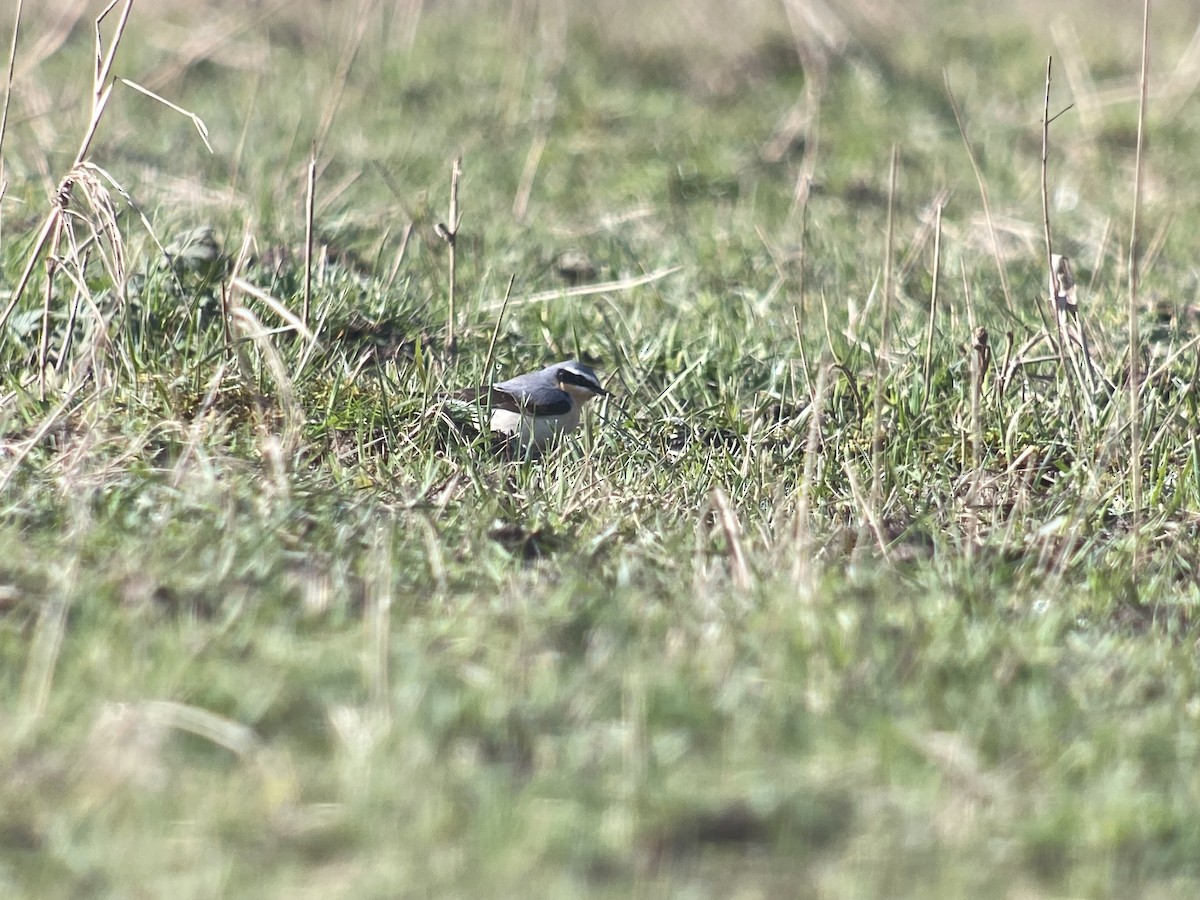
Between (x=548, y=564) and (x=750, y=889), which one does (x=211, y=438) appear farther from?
(x=750, y=889)

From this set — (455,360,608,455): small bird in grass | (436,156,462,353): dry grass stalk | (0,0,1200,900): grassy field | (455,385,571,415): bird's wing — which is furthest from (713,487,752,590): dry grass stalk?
(436,156,462,353): dry grass stalk

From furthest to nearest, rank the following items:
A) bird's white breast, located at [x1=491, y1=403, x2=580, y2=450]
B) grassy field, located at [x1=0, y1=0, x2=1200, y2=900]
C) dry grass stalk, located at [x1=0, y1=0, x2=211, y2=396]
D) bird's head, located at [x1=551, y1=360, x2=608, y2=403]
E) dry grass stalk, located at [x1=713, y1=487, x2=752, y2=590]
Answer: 1. bird's head, located at [x1=551, y1=360, x2=608, y2=403]
2. bird's white breast, located at [x1=491, y1=403, x2=580, y2=450]
3. dry grass stalk, located at [x1=0, y1=0, x2=211, y2=396]
4. dry grass stalk, located at [x1=713, y1=487, x2=752, y2=590]
5. grassy field, located at [x1=0, y1=0, x2=1200, y2=900]

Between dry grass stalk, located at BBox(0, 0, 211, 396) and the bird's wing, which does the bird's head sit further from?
dry grass stalk, located at BBox(0, 0, 211, 396)

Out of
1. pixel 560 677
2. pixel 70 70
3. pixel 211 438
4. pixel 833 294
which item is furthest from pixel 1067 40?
pixel 560 677

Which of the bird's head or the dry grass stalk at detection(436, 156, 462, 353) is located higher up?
the dry grass stalk at detection(436, 156, 462, 353)

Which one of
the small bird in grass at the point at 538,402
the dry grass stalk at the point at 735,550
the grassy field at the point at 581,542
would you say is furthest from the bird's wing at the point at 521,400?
the dry grass stalk at the point at 735,550

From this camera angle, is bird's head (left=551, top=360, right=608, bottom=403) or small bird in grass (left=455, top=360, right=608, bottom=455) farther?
bird's head (left=551, top=360, right=608, bottom=403)

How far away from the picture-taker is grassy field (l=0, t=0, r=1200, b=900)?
2547 millimetres

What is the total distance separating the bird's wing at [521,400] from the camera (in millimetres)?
4496

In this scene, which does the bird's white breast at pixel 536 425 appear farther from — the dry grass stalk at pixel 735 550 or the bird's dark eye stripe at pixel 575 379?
the dry grass stalk at pixel 735 550

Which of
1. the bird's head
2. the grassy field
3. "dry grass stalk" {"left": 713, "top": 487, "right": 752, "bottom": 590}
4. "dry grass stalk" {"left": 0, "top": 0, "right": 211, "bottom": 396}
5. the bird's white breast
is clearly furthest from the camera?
the bird's head

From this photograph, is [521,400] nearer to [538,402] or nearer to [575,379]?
[538,402]

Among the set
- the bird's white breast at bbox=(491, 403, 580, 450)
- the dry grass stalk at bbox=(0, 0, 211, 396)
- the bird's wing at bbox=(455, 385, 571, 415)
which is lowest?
the bird's white breast at bbox=(491, 403, 580, 450)

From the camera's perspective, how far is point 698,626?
3.17m
